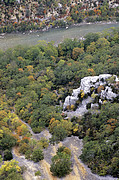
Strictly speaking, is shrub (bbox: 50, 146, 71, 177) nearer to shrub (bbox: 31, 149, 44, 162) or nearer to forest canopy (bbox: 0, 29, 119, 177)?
shrub (bbox: 31, 149, 44, 162)

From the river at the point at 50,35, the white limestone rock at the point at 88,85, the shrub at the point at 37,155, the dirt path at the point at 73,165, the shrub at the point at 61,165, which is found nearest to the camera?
the dirt path at the point at 73,165

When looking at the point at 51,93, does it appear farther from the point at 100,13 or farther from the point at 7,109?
the point at 100,13

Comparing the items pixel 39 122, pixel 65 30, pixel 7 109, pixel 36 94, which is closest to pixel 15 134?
pixel 39 122

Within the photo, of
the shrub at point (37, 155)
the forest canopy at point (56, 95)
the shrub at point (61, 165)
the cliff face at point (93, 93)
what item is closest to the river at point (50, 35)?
the forest canopy at point (56, 95)

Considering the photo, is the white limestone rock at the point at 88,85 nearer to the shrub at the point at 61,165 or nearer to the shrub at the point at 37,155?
the shrub at the point at 37,155

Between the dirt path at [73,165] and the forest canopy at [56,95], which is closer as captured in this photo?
the dirt path at [73,165]

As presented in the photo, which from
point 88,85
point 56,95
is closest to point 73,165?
point 88,85
